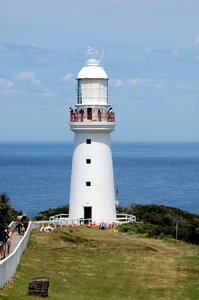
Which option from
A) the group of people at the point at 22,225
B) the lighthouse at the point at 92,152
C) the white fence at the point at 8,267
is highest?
the lighthouse at the point at 92,152

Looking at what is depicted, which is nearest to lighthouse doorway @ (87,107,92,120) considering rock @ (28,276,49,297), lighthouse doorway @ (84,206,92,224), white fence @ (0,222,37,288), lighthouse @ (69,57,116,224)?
lighthouse @ (69,57,116,224)

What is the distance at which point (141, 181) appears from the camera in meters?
138

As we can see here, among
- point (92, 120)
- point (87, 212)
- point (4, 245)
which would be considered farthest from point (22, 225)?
point (92, 120)

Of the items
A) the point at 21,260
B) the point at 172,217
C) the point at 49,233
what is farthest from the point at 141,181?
the point at 21,260

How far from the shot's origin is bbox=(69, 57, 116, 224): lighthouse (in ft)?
139

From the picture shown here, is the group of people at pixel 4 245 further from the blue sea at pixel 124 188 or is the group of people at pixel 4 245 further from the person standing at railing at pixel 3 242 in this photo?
the blue sea at pixel 124 188

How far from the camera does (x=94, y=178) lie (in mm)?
42250

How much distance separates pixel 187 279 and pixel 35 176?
12961cm

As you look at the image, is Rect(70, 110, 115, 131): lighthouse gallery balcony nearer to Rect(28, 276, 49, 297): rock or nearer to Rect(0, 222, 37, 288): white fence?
Rect(0, 222, 37, 288): white fence

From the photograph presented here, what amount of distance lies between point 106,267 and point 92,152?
47.4ft

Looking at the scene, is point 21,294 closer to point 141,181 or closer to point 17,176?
point 141,181

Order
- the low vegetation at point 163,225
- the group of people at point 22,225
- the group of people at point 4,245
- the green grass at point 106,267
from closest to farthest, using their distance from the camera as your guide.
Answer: the green grass at point 106,267 < the group of people at point 4,245 < the group of people at point 22,225 < the low vegetation at point 163,225

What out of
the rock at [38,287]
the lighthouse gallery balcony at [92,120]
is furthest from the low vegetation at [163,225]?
the rock at [38,287]

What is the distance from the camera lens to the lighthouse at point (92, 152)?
139ft
